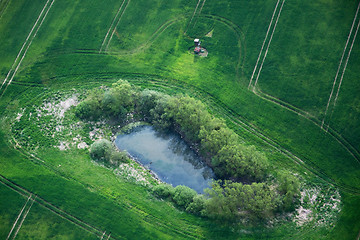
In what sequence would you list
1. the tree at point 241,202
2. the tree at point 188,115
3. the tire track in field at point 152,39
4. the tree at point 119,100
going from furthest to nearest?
the tire track in field at point 152,39
the tree at point 119,100
the tree at point 188,115
the tree at point 241,202

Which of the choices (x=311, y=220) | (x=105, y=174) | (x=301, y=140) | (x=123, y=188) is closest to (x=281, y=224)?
(x=311, y=220)

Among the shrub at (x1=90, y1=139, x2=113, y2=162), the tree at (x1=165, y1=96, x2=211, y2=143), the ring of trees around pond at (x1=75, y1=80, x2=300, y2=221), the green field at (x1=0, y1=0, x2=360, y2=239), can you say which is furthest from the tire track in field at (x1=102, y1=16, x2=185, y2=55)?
the shrub at (x1=90, y1=139, x2=113, y2=162)

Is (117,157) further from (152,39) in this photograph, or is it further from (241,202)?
(152,39)

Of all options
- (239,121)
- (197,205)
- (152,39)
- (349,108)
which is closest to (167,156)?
(197,205)

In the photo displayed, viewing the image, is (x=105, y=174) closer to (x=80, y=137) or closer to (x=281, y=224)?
(x=80, y=137)

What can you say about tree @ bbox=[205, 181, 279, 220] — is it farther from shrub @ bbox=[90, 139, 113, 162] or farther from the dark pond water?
shrub @ bbox=[90, 139, 113, 162]

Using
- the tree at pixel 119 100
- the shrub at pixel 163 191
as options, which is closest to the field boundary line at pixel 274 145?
the tree at pixel 119 100

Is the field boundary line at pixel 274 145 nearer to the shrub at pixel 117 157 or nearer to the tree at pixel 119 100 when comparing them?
the tree at pixel 119 100
